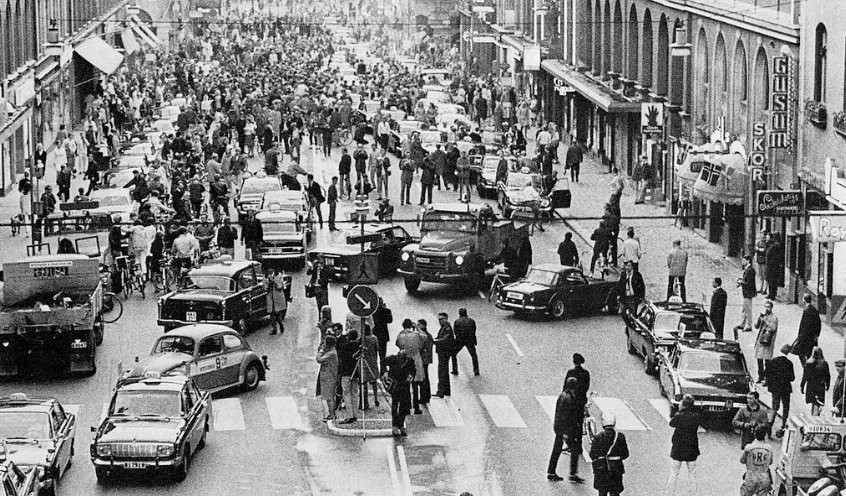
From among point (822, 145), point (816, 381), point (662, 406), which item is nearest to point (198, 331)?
point (662, 406)

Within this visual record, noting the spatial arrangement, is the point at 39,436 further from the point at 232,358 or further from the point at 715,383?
the point at 715,383

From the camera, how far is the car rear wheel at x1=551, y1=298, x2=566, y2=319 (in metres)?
37.0

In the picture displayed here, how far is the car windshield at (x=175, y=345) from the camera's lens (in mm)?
29688

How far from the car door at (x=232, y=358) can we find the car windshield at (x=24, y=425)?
5.89 meters

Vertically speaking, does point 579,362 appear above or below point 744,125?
below

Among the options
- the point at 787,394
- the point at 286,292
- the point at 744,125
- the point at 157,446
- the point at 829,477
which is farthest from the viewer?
the point at 744,125

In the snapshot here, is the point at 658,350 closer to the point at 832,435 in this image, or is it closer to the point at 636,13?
the point at 832,435

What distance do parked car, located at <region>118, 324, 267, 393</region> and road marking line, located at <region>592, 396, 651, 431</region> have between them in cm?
560

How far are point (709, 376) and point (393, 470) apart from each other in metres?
5.69

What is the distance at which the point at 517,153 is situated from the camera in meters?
65.0

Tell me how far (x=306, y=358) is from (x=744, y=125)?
56.3 feet

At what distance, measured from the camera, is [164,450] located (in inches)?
959

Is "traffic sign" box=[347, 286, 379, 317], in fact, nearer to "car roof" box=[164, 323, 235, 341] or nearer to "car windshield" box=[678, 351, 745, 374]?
"car roof" box=[164, 323, 235, 341]

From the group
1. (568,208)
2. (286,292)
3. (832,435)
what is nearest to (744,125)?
(568,208)
